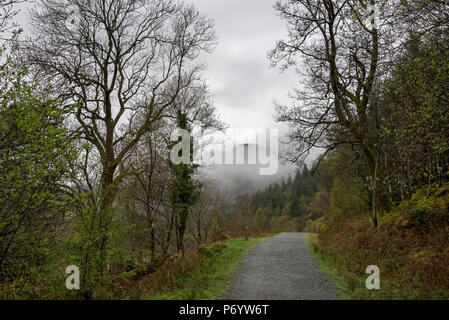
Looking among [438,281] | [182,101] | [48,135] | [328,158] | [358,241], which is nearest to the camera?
[438,281]

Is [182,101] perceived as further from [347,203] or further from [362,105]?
[347,203]

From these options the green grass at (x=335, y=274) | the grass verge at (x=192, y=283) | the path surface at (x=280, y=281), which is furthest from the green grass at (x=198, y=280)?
the green grass at (x=335, y=274)

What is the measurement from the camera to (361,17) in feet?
30.9

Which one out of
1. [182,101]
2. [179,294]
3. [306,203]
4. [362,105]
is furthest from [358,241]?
[306,203]

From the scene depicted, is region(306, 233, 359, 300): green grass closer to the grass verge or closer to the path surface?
the path surface

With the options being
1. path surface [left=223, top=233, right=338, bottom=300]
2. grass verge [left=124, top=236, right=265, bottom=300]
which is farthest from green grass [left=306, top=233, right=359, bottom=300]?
grass verge [left=124, top=236, right=265, bottom=300]

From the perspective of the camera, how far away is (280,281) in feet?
23.4

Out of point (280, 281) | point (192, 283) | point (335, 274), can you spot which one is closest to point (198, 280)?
point (192, 283)

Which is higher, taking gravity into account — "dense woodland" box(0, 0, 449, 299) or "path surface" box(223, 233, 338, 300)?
"dense woodland" box(0, 0, 449, 299)

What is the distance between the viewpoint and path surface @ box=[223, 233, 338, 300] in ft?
19.9

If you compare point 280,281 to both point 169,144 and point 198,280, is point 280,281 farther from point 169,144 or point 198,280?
point 169,144

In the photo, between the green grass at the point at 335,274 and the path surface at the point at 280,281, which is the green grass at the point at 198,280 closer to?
the path surface at the point at 280,281

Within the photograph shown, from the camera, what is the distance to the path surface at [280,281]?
238 inches
